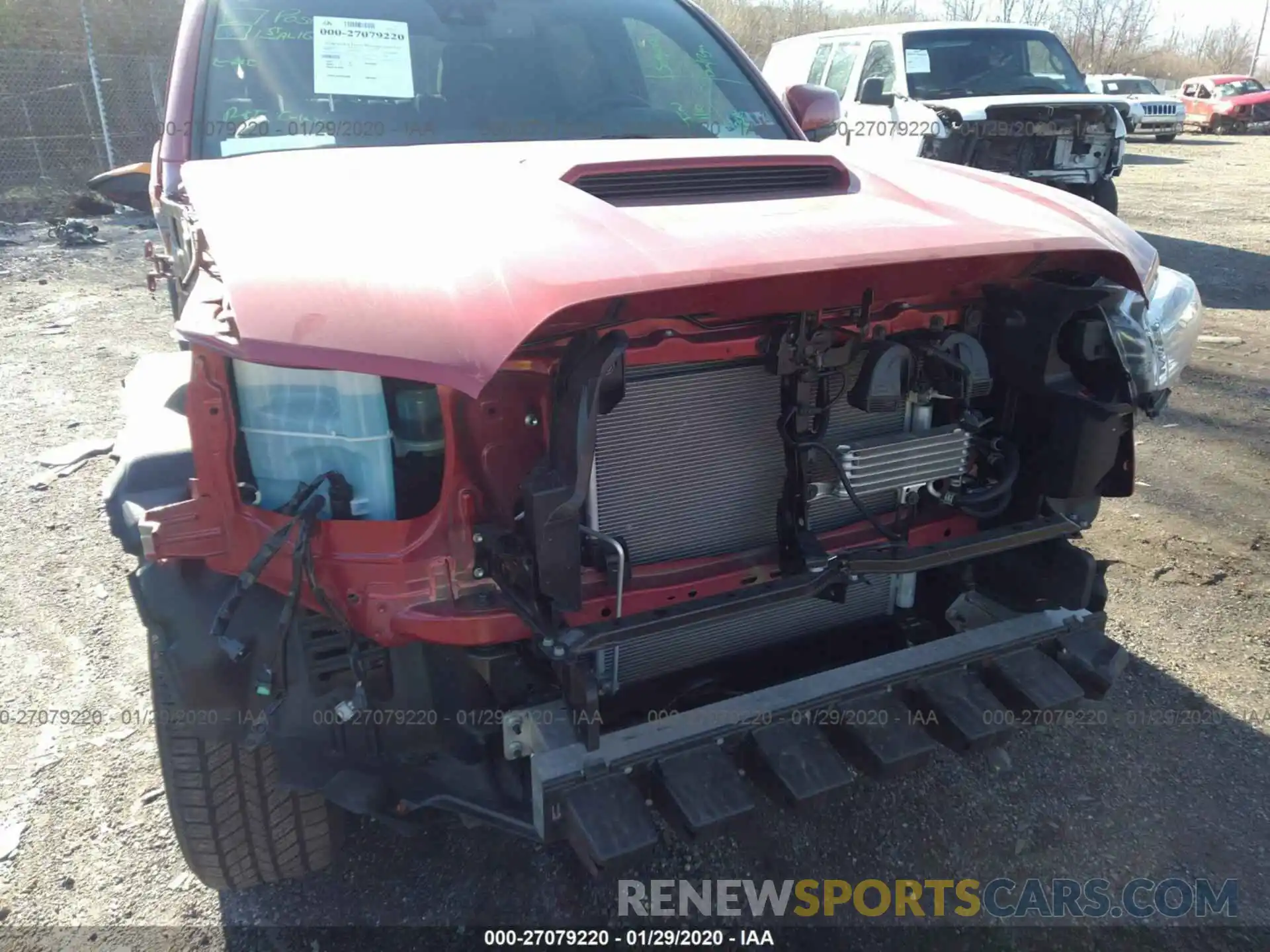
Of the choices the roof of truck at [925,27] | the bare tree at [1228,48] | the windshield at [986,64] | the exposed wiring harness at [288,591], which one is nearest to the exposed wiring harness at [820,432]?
the exposed wiring harness at [288,591]

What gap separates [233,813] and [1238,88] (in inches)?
1117

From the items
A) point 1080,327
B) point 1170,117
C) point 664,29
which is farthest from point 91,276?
point 1170,117

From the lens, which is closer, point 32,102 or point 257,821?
point 257,821

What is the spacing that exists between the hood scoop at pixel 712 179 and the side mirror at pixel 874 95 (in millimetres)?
6792

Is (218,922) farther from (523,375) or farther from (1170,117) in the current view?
(1170,117)

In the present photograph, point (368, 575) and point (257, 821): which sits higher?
point (368, 575)

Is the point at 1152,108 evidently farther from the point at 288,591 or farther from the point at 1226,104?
the point at 288,591

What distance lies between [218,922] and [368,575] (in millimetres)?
1048

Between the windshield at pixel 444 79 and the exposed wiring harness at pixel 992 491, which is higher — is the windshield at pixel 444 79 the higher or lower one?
the higher one

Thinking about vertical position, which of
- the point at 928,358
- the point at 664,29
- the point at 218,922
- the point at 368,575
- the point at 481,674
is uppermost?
the point at 664,29

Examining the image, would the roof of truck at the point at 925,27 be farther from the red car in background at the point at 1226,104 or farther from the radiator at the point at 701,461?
the red car in background at the point at 1226,104

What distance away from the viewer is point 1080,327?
210 centimetres

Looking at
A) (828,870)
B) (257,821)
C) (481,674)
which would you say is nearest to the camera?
(481,674)

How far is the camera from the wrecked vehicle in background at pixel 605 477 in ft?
5.42
